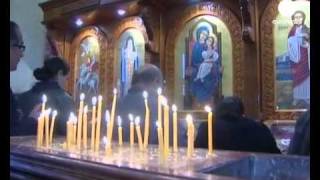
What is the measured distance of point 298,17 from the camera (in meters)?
2.83

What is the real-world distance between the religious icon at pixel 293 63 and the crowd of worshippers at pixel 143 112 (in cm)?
Result: 113

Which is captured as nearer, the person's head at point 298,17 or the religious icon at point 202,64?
the person's head at point 298,17

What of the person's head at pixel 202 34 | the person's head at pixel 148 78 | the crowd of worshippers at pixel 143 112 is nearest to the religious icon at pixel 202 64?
the person's head at pixel 202 34

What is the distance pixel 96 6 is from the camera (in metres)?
4.29

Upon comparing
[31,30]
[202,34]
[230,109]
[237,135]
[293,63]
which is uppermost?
[31,30]

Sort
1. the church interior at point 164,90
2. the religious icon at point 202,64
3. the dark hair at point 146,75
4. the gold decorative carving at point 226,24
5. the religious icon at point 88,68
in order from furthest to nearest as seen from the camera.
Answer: the religious icon at point 88,68
the religious icon at point 202,64
the gold decorative carving at point 226,24
the dark hair at point 146,75
the church interior at point 164,90

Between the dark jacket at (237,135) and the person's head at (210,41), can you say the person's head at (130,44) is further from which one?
the dark jacket at (237,135)

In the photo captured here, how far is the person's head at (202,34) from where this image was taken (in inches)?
136

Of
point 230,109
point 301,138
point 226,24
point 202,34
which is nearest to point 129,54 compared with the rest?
point 202,34

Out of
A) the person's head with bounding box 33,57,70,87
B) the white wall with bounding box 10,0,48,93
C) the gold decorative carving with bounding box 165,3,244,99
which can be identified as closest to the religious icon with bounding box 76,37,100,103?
the white wall with bounding box 10,0,48,93

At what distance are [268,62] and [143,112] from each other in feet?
4.95

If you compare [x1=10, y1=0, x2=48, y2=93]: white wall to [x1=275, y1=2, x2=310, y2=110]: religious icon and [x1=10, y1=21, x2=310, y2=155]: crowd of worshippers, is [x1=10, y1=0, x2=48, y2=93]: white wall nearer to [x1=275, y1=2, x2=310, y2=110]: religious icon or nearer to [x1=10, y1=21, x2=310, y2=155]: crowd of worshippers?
[x1=10, y1=21, x2=310, y2=155]: crowd of worshippers

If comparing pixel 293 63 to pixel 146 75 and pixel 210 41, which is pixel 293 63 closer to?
pixel 210 41

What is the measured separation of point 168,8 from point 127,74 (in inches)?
34.1
